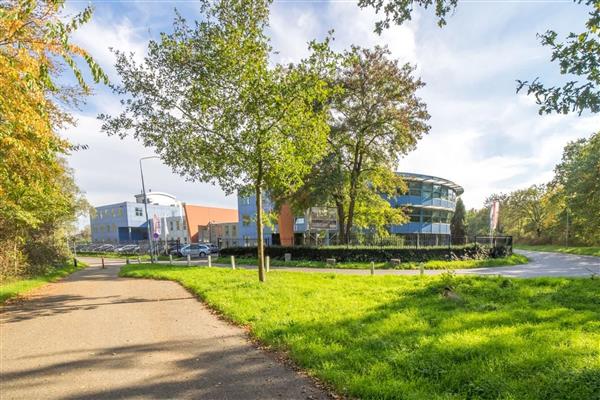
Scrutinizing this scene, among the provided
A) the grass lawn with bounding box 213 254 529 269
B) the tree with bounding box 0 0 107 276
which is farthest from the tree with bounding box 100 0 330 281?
the grass lawn with bounding box 213 254 529 269

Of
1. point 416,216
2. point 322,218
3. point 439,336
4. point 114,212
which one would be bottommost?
point 439,336

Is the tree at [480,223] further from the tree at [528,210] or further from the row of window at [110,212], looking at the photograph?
the row of window at [110,212]

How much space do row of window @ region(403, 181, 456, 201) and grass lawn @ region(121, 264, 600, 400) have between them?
→ 35.0m

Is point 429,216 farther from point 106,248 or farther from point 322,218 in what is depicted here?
point 106,248

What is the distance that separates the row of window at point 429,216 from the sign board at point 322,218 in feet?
44.8

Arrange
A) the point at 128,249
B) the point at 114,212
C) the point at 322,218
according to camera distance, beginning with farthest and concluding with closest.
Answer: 1. the point at 114,212
2. the point at 128,249
3. the point at 322,218

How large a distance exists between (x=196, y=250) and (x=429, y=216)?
29.7 m

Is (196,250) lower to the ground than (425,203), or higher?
lower

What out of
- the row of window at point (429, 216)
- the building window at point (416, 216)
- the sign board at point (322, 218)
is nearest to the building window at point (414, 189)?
the row of window at point (429, 216)

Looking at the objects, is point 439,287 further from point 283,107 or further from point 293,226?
point 293,226

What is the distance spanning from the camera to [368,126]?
2534 cm

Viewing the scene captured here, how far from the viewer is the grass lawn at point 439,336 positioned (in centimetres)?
408

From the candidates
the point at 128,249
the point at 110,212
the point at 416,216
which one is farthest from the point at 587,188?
the point at 110,212

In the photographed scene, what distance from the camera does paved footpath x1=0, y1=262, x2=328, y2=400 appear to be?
4.33m
